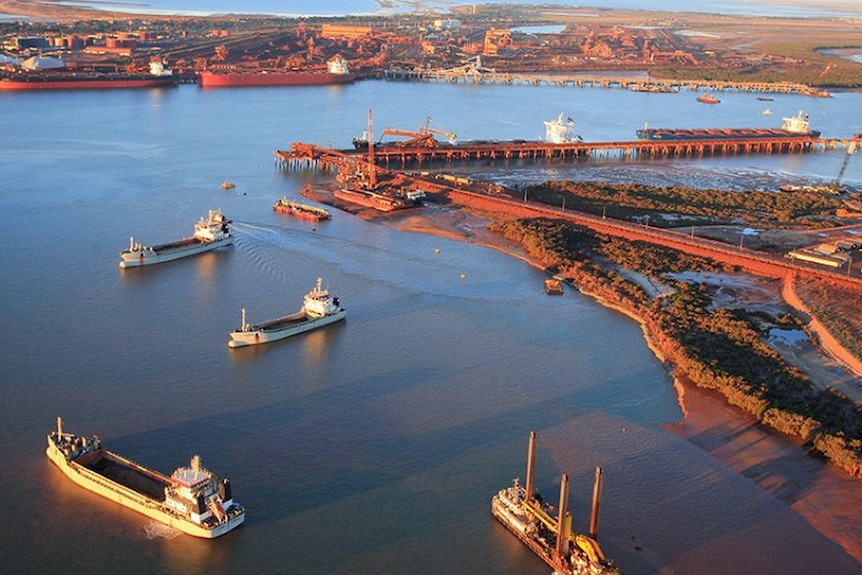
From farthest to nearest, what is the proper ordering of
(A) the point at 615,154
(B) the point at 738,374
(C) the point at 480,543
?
1. (A) the point at 615,154
2. (B) the point at 738,374
3. (C) the point at 480,543

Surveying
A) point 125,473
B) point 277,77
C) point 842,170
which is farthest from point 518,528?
point 277,77

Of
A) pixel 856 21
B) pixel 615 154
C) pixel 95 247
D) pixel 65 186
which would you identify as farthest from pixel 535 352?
pixel 856 21

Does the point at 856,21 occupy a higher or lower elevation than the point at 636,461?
higher

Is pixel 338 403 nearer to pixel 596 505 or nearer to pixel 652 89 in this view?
pixel 596 505

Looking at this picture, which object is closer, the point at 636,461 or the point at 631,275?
the point at 636,461

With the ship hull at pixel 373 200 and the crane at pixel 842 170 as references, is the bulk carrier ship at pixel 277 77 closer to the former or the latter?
the ship hull at pixel 373 200

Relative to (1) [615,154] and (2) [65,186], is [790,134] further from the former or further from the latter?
(2) [65,186]
